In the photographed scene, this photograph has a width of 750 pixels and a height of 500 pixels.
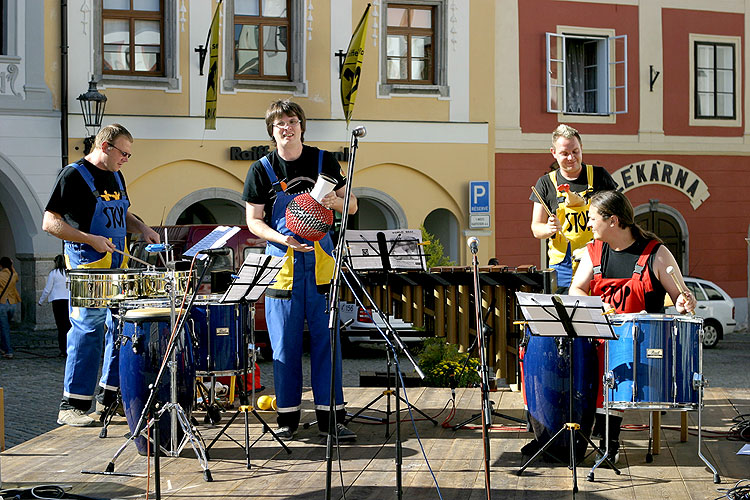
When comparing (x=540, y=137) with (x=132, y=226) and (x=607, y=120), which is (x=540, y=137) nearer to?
(x=607, y=120)

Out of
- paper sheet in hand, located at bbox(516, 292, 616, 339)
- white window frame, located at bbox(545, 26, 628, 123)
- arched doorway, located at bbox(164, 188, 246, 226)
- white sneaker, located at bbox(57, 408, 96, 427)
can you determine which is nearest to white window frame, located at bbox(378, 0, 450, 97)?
white window frame, located at bbox(545, 26, 628, 123)

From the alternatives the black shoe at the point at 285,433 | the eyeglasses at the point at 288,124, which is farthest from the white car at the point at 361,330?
the eyeglasses at the point at 288,124

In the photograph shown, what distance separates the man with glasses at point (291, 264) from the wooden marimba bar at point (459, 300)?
129 cm

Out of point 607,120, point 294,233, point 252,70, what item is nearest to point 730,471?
point 294,233

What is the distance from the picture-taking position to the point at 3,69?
59.3 feet

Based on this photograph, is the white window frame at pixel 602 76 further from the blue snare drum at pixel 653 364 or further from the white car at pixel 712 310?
the blue snare drum at pixel 653 364

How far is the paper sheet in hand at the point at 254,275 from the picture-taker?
20.9ft

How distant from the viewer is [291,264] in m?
6.65

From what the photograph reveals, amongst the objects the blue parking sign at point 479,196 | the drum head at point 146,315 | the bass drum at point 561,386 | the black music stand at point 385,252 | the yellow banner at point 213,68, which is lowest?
the bass drum at point 561,386

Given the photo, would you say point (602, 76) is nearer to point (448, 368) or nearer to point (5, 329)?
point (5, 329)

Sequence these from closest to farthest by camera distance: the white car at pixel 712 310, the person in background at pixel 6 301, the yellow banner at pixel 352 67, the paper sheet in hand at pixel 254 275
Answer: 1. the paper sheet in hand at pixel 254 275
2. the person in background at pixel 6 301
3. the yellow banner at pixel 352 67
4. the white car at pixel 712 310

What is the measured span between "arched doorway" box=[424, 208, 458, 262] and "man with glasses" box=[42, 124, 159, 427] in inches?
534

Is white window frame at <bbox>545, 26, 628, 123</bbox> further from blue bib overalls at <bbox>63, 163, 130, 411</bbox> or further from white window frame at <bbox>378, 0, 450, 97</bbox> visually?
blue bib overalls at <bbox>63, 163, 130, 411</bbox>

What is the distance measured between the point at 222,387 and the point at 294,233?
255 centimetres
